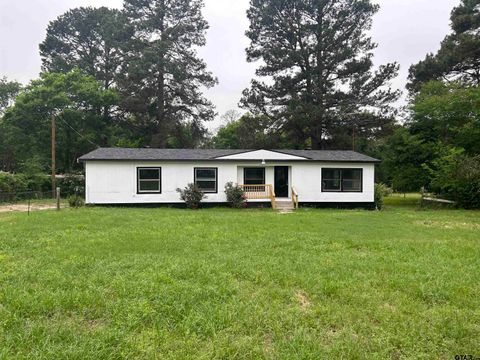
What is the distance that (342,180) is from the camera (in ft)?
58.6

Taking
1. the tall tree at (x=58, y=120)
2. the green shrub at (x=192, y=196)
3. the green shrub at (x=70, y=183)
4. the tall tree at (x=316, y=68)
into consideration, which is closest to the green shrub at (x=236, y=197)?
the green shrub at (x=192, y=196)

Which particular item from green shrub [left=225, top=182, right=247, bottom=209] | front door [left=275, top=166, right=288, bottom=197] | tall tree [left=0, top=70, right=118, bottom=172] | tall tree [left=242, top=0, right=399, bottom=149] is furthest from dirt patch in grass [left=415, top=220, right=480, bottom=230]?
tall tree [left=0, top=70, right=118, bottom=172]

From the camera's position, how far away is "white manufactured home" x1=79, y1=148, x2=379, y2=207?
15.7 meters

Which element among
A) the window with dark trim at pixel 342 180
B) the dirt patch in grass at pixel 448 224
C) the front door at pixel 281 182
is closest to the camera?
the dirt patch in grass at pixel 448 224

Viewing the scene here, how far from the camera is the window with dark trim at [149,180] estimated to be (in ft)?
52.7

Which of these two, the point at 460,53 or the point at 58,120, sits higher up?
the point at 460,53

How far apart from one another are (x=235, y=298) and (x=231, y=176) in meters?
13.0

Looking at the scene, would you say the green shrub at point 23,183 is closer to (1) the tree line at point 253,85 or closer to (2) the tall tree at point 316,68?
(1) the tree line at point 253,85

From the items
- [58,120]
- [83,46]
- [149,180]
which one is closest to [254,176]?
[149,180]

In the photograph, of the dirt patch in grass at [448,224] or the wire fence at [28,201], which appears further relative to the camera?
the wire fence at [28,201]

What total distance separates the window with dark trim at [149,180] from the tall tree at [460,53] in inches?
921

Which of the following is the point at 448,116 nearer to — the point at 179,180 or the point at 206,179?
the point at 206,179

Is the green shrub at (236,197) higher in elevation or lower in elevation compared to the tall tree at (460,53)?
lower

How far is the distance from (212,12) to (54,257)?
3104cm
